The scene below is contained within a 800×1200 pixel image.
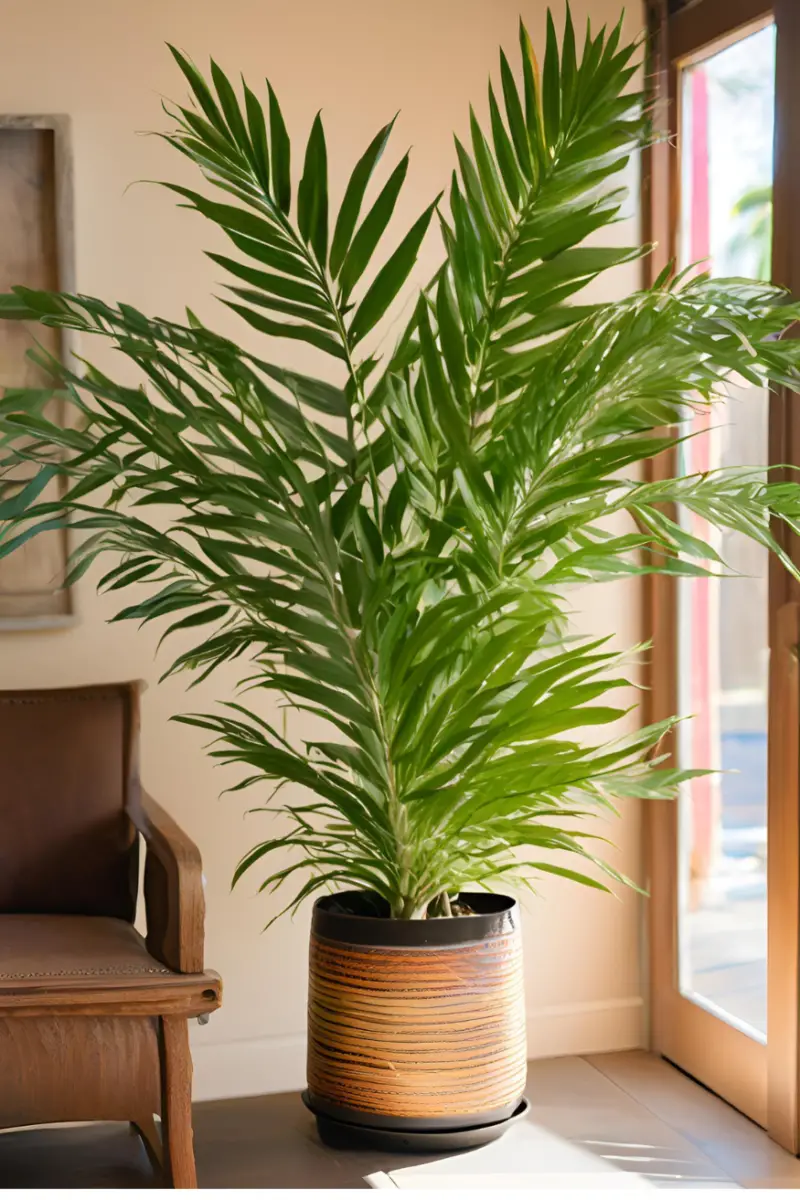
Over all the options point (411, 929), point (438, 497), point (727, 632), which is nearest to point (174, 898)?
point (411, 929)

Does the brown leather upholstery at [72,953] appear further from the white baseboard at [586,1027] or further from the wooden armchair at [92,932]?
the white baseboard at [586,1027]

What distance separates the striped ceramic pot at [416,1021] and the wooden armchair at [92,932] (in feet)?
1.01

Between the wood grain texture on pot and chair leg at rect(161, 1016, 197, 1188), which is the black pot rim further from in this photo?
chair leg at rect(161, 1016, 197, 1188)

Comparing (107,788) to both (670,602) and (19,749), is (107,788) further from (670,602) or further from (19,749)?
(670,602)

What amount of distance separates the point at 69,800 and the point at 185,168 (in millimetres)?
1371

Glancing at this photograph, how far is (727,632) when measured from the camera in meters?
3.01

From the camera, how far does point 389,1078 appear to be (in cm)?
243

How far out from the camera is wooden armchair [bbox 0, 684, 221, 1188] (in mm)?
2184

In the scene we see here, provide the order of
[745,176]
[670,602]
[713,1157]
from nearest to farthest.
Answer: [713,1157]
[745,176]
[670,602]

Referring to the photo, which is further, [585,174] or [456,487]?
[456,487]

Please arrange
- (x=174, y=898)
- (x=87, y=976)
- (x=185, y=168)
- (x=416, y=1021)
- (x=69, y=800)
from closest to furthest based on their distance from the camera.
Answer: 1. (x=87, y=976)
2. (x=174, y=898)
3. (x=416, y=1021)
4. (x=69, y=800)
5. (x=185, y=168)

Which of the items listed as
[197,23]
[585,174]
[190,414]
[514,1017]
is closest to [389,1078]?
[514,1017]

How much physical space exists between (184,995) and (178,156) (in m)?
1.78

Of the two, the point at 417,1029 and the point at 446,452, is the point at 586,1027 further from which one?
the point at 446,452
